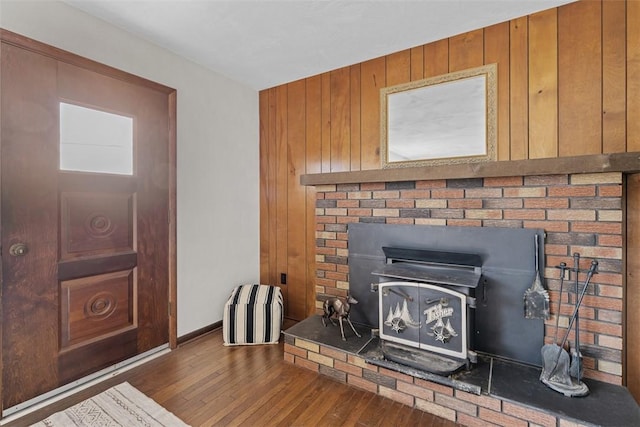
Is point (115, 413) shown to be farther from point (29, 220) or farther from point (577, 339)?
point (577, 339)

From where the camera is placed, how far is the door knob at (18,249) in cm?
164

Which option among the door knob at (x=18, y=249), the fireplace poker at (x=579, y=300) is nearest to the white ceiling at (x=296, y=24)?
the door knob at (x=18, y=249)

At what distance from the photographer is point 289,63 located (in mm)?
2561

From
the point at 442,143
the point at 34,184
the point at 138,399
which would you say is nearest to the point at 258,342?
the point at 138,399

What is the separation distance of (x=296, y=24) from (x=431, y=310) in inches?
80.6

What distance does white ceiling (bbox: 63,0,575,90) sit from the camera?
5.99 feet

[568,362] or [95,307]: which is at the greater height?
[95,307]

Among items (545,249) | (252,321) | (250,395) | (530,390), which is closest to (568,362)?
(530,390)

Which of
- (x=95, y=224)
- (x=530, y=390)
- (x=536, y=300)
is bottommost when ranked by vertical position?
(x=530, y=390)

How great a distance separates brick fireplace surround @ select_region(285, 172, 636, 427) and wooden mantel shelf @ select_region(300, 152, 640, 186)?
12 cm

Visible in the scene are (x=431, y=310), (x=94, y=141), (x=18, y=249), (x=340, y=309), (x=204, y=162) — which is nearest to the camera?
(x=18, y=249)

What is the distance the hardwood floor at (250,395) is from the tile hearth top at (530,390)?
0.75 feet

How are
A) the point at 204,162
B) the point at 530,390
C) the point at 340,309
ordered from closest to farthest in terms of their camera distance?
the point at 530,390 → the point at 340,309 → the point at 204,162

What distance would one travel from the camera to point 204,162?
265 cm
